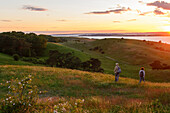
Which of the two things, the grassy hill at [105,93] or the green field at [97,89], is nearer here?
the green field at [97,89]

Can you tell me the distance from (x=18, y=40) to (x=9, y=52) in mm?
8874

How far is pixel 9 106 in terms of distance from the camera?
6008 millimetres

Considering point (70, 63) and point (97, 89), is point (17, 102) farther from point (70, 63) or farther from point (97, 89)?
point (70, 63)

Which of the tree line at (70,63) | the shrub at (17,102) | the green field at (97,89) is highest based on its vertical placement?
the shrub at (17,102)

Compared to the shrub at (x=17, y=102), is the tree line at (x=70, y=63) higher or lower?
lower

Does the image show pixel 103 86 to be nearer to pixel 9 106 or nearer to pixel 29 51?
pixel 9 106

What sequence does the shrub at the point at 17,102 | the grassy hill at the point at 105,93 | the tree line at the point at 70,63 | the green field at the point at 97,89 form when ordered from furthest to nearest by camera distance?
the tree line at the point at 70,63 < the grassy hill at the point at 105,93 < the green field at the point at 97,89 < the shrub at the point at 17,102

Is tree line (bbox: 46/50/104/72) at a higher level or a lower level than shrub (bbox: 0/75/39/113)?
lower

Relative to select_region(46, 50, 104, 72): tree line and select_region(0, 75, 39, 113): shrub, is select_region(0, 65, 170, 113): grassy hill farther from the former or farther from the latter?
select_region(46, 50, 104, 72): tree line

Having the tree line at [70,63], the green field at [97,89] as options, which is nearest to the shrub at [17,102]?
the green field at [97,89]

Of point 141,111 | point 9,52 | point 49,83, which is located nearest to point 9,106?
point 141,111

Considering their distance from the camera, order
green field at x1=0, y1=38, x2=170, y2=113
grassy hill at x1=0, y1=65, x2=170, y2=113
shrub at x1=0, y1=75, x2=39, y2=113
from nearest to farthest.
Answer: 1. shrub at x1=0, y1=75, x2=39, y2=113
2. green field at x1=0, y1=38, x2=170, y2=113
3. grassy hill at x1=0, y1=65, x2=170, y2=113

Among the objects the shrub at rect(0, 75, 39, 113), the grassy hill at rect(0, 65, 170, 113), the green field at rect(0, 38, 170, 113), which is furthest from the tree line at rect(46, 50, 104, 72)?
the shrub at rect(0, 75, 39, 113)

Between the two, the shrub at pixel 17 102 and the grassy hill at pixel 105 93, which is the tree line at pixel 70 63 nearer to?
the grassy hill at pixel 105 93
